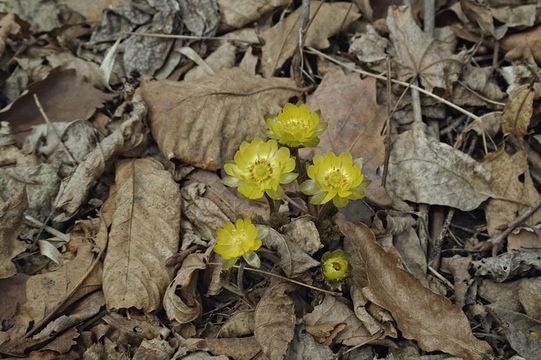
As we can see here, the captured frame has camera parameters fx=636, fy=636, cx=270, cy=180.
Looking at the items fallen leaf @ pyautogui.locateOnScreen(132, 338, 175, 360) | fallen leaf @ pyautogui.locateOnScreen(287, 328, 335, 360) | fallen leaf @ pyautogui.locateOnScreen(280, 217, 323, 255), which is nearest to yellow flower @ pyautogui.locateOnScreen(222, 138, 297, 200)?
fallen leaf @ pyautogui.locateOnScreen(280, 217, 323, 255)

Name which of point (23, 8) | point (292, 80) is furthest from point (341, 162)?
point (23, 8)

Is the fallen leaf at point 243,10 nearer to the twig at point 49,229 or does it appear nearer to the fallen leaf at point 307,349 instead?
the twig at point 49,229

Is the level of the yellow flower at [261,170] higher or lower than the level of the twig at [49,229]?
higher

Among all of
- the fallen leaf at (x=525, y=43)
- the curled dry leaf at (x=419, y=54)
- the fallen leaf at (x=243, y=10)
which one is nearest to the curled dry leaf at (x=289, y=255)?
the curled dry leaf at (x=419, y=54)

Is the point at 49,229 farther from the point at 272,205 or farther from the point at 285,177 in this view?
the point at 285,177

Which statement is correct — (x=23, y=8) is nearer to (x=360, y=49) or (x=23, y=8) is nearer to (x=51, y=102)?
(x=51, y=102)

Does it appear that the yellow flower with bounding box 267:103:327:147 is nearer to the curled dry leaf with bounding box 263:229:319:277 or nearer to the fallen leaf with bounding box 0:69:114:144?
the curled dry leaf with bounding box 263:229:319:277
